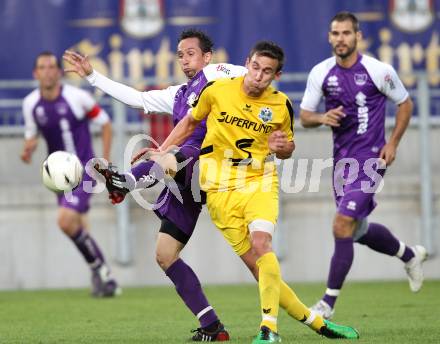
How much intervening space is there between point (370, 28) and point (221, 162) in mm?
6954

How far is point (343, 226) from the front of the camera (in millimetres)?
10203

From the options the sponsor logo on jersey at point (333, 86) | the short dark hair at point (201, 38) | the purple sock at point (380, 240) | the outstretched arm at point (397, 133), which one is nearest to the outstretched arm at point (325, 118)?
the sponsor logo on jersey at point (333, 86)

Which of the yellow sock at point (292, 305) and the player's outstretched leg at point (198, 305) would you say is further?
the player's outstretched leg at point (198, 305)

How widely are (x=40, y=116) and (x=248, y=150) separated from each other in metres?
5.28

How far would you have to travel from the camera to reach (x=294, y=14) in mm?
15008

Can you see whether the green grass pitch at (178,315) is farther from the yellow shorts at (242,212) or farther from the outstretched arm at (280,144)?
the outstretched arm at (280,144)

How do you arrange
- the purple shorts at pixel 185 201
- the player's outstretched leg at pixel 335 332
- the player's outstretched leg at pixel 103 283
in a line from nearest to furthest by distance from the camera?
the player's outstretched leg at pixel 335 332, the purple shorts at pixel 185 201, the player's outstretched leg at pixel 103 283

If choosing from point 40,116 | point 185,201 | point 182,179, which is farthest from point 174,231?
point 40,116

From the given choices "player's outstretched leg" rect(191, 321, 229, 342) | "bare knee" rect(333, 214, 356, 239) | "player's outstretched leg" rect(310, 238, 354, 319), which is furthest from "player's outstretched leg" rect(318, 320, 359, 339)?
"bare knee" rect(333, 214, 356, 239)

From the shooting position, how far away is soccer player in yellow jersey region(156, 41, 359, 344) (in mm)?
8188

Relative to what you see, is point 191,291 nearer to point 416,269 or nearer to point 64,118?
point 416,269

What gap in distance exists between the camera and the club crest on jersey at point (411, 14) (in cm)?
1500

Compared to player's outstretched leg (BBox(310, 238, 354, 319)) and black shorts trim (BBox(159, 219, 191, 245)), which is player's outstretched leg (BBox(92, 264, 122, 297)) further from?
black shorts trim (BBox(159, 219, 191, 245))

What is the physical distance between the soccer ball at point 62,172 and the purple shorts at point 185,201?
2.21ft
